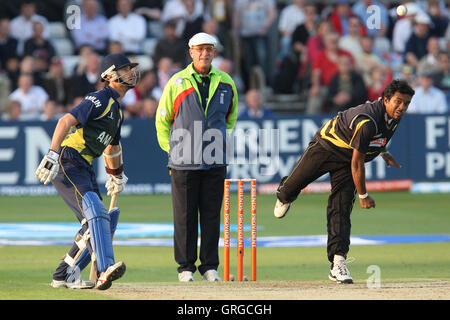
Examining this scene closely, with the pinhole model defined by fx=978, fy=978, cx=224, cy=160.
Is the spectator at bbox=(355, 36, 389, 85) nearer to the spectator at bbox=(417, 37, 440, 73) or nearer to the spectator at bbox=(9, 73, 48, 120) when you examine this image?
the spectator at bbox=(417, 37, 440, 73)

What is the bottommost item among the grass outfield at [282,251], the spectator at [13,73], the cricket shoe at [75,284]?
the grass outfield at [282,251]

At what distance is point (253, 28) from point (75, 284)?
14.0 meters

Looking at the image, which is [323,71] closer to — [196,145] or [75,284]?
[196,145]

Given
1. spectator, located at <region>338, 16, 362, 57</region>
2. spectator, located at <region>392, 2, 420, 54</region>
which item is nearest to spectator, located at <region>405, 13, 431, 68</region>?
spectator, located at <region>392, 2, 420, 54</region>

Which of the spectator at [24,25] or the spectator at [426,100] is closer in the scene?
the spectator at [426,100]

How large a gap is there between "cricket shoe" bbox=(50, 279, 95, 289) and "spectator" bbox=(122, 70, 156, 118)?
11.2 meters

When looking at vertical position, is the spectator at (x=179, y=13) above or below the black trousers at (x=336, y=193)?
above

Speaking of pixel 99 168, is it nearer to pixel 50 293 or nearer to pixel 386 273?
pixel 386 273

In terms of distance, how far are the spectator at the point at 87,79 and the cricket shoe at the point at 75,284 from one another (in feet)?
36.5

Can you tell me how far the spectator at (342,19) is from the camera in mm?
22625

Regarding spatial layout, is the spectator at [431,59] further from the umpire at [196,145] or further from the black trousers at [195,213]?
the black trousers at [195,213]

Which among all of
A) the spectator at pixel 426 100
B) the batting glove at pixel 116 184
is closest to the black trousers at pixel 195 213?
the batting glove at pixel 116 184

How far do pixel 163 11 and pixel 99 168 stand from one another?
5545mm

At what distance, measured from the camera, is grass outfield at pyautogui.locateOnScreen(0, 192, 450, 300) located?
1023 cm
